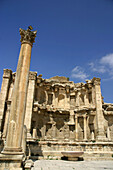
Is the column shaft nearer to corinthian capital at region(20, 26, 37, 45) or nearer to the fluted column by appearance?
the fluted column

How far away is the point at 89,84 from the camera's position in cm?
2503

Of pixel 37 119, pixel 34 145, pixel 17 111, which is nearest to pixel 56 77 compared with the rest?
pixel 37 119

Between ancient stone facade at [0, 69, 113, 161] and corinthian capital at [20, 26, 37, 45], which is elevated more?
corinthian capital at [20, 26, 37, 45]

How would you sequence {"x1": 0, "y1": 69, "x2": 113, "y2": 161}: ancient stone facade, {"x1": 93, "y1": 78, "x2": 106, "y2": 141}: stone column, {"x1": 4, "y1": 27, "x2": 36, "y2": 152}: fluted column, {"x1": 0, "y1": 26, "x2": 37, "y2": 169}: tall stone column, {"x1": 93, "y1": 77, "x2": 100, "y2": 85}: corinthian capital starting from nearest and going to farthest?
1. {"x1": 0, "y1": 26, "x2": 37, "y2": 169}: tall stone column
2. {"x1": 4, "y1": 27, "x2": 36, "y2": 152}: fluted column
3. {"x1": 93, "y1": 78, "x2": 106, "y2": 141}: stone column
4. {"x1": 0, "y1": 69, "x2": 113, "y2": 161}: ancient stone facade
5. {"x1": 93, "y1": 77, "x2": 100, "y2": 85}: corinthian capital

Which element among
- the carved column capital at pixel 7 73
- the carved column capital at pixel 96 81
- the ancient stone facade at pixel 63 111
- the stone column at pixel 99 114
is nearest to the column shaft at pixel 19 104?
the ancient stone facade at pixel 63 111

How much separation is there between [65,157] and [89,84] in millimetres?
14589

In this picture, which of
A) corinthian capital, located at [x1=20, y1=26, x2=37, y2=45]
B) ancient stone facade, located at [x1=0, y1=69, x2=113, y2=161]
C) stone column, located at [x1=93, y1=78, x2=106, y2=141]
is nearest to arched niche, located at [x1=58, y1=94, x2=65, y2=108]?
ancient stone facade, located at [x1=0, y1=69, x2=113, y2=161]

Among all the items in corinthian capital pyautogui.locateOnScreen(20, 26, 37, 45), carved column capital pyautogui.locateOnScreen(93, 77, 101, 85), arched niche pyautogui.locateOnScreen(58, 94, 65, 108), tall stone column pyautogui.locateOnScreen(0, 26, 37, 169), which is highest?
carved column capital pyautogui.locateOnScreen(93, 77, 101, 85)

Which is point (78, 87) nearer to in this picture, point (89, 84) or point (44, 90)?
point (89, 84)

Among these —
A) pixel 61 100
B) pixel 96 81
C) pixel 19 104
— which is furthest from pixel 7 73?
pixel 19 104

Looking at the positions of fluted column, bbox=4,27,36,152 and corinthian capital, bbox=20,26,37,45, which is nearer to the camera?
fluted column, bbox=4,27,36,152

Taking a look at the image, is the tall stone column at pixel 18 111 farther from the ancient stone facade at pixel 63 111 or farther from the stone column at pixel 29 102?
the ancient stone facade at pixel 63 111

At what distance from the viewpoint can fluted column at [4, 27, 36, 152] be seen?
7857mm

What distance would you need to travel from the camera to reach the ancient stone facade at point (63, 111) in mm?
21203
